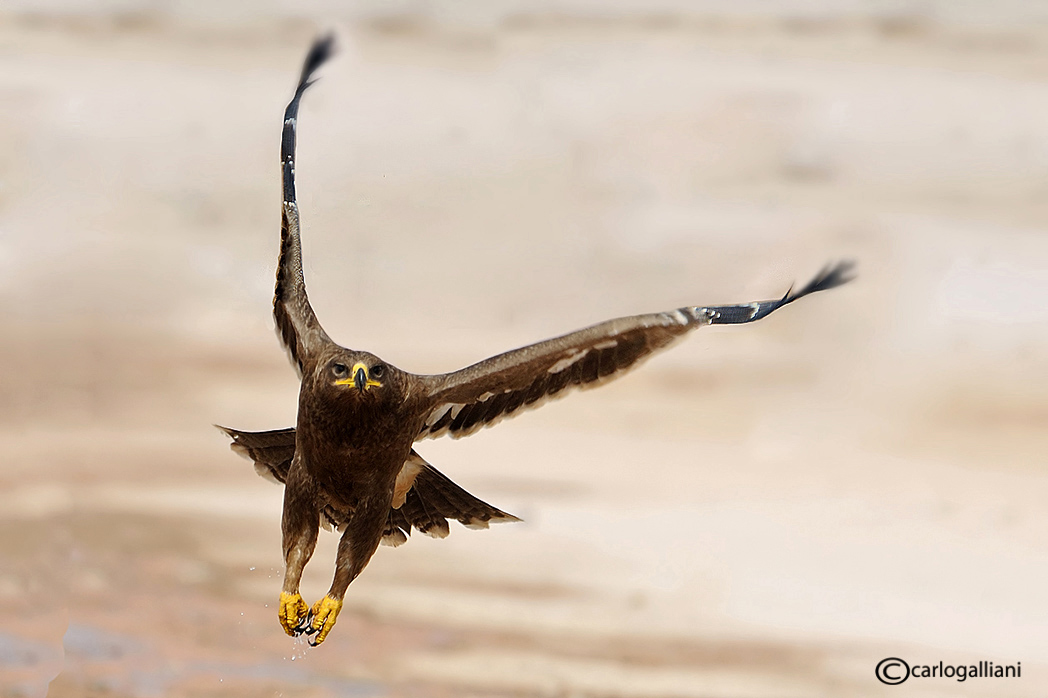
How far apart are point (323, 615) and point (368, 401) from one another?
1.10 meters

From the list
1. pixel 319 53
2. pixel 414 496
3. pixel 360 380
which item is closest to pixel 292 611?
pixel 414 496

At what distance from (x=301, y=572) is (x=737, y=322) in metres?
2.50

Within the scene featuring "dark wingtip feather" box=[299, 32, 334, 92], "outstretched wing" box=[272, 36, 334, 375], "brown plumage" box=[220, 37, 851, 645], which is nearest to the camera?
"brown plumage" box=[220, 37, 851, 645]

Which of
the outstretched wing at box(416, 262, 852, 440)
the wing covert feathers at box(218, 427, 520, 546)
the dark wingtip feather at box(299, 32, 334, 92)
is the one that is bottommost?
the wing covert feathers at box(218, 427, 520, 546)

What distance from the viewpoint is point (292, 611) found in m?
5.28

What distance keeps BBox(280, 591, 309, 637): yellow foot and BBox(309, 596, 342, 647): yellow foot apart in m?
0.13

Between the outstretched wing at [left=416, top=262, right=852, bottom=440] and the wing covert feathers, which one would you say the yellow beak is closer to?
the outstretched wing at [left=416, top=262, right=852, bottom=440]

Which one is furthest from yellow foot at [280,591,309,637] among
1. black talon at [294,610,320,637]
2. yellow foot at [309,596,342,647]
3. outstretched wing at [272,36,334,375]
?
outstretched wing at [272,36,334,375]

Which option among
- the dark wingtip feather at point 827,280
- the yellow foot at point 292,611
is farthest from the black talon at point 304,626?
the dark wingtip feather at point 827,280

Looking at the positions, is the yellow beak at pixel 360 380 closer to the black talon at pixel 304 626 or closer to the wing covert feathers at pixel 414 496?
the wing covert feathers at pixel 414 496

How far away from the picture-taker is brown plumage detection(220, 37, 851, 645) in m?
5.02

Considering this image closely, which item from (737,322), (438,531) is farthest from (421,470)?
(737,322)

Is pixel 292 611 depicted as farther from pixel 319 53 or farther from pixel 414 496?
pixel 319 53

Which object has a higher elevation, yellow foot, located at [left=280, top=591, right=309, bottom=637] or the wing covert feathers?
the wing covert feathers
